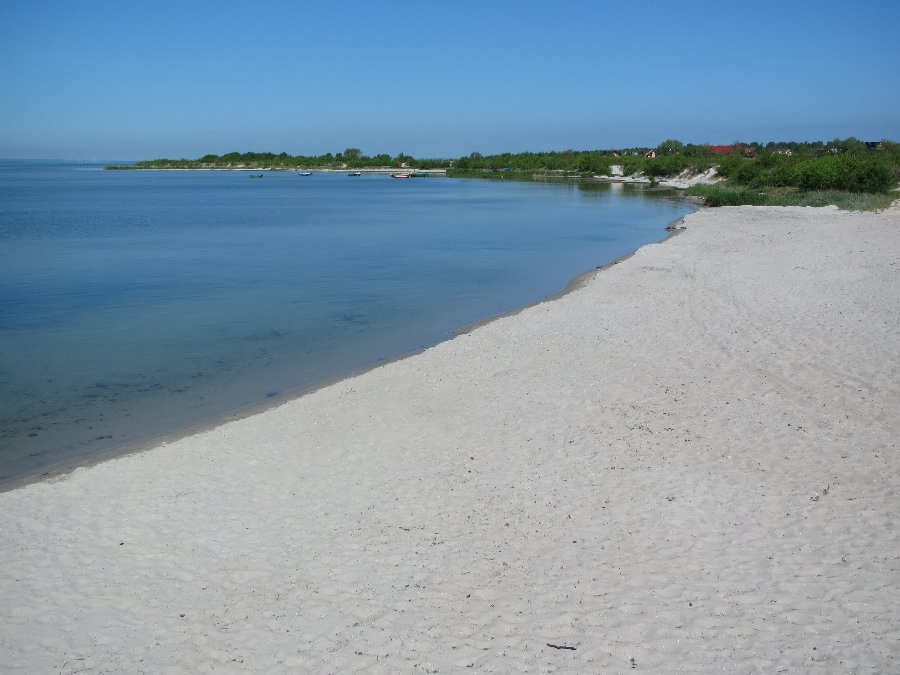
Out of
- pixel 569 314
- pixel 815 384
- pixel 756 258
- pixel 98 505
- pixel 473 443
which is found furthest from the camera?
pixel 756 258

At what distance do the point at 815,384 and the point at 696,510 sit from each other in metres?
5.08

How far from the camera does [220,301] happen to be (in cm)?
2211

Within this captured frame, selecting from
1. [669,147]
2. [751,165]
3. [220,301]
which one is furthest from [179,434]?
[669,147]

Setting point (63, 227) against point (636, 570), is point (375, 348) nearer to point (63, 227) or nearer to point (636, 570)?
point (636, 570)

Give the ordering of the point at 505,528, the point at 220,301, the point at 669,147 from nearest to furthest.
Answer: the point at 505,528
the point at 220,301
the point at 669,147

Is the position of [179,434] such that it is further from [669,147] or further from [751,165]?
[669,147]

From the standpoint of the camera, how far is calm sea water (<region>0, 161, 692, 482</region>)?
12.5 metres

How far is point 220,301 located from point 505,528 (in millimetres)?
17326

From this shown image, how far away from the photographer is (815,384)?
11.1 metres

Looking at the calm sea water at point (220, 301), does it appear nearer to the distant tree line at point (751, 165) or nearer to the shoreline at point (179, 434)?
the shoreline at point (179, 434)

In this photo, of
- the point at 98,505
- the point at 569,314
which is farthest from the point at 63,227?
the point at 98,505

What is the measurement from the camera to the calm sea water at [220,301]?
40.9 feet

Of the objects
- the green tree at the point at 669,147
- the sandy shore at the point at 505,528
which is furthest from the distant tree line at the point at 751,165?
the sandy shore at the point at 505,528

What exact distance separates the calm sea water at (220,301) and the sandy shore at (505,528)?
2.39 metres
